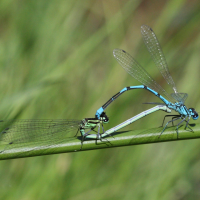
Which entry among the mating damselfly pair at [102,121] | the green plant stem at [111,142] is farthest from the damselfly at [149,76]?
the green plant stem at [111,142]

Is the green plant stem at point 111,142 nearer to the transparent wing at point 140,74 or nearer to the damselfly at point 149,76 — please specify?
the damselfly at point 149,76

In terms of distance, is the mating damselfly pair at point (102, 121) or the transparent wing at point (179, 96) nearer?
the mating damselfly pair at point (102, 121)

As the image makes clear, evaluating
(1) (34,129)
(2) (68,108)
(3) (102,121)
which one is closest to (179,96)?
(3) (102,121)

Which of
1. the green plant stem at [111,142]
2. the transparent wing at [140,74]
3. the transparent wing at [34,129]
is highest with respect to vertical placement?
the transparent wing at [140,74]

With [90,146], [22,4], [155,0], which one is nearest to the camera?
[90,146]

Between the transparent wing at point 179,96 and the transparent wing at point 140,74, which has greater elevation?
the transparent wing at point 140,74

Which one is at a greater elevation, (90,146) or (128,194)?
(90,146)

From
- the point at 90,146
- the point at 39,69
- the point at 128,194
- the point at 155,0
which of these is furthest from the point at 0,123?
the point at 155,0

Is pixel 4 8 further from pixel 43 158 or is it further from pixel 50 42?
pixel 43 158

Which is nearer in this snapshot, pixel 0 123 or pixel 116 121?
pixel 0 123
